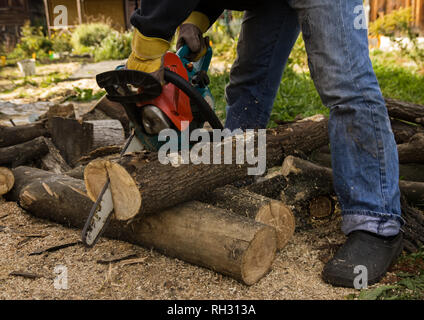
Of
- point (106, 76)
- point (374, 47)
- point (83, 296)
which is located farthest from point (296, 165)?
point (374, 47)

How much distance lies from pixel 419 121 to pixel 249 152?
1249 mm

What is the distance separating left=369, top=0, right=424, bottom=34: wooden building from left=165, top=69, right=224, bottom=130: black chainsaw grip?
26.7 ft

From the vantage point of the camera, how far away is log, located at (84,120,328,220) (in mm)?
1912

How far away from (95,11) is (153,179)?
43.7 ft

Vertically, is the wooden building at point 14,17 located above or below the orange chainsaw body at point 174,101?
above

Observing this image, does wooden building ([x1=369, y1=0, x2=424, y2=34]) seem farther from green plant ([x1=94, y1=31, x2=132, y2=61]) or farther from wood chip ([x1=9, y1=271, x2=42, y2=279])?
wood chip ([x1=9, y1=271, x2=42, y2=279])

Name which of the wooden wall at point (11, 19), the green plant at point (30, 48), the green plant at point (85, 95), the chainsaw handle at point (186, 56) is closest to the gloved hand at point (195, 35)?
the chainsaw handle at point (186, 56)

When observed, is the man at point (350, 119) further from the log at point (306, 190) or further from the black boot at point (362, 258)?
the log at point (306, 190)

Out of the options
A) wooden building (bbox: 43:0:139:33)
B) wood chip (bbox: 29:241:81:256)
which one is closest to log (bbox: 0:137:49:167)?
wood chip (bbox: 29:241:81:256)

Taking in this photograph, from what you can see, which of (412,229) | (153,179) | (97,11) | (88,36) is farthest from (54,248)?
(97,11)

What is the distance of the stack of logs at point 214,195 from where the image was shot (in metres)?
1.91

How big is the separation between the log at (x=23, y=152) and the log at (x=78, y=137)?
0.59 feet
